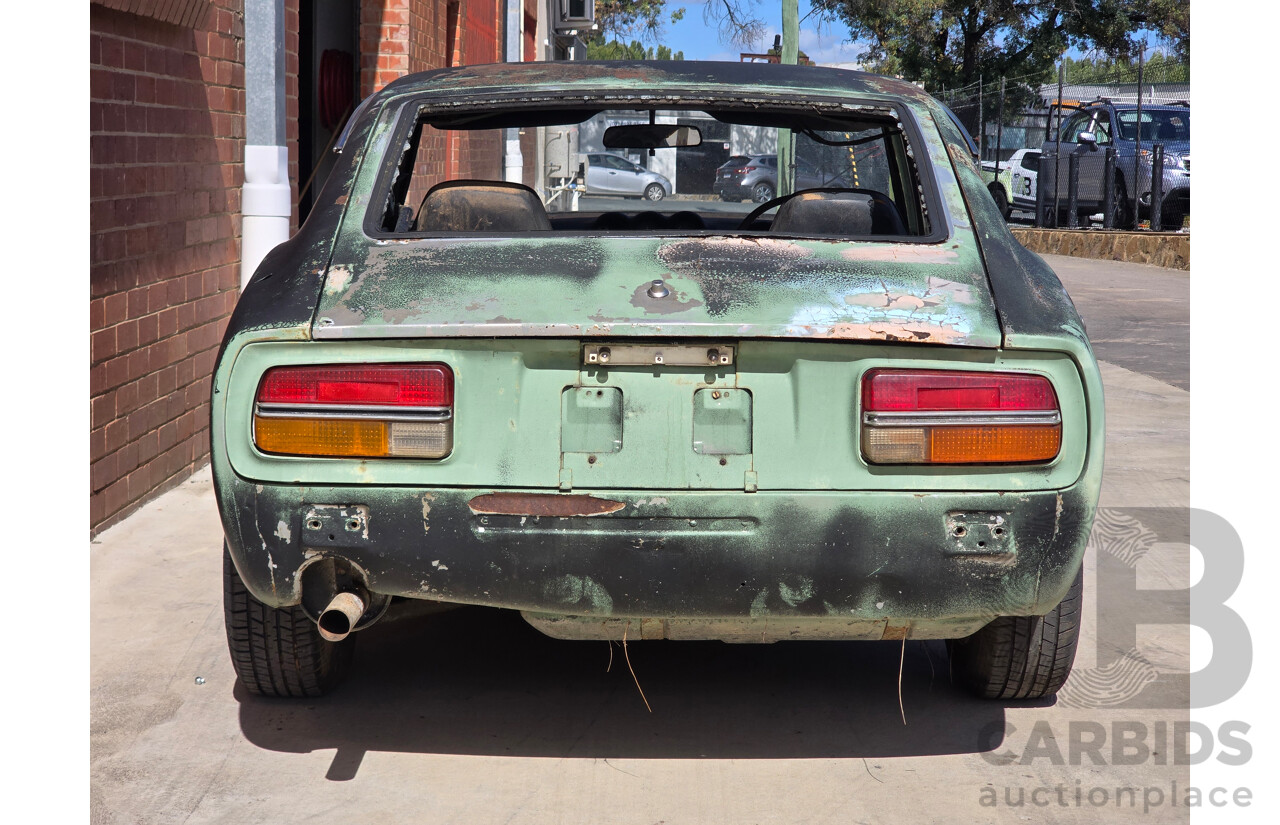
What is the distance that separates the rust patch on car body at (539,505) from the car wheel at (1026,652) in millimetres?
1166

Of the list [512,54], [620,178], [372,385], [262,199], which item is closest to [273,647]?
[372,385]

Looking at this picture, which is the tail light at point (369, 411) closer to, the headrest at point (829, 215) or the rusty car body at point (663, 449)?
the rusty car body at point (663, 449)

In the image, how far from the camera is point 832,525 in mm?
2680

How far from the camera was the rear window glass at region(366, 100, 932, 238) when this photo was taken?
11.4 ft

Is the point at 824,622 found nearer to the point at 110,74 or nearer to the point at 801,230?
the point at 801,230

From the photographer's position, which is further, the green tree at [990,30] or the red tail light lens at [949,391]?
the green tree at [990,30]

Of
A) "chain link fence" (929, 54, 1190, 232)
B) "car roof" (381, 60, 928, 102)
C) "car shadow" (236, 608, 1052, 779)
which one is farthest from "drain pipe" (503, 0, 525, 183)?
"car shadow" (236, 608, 1052, 779)

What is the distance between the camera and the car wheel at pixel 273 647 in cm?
320

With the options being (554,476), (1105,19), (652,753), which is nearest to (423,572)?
(554,476)

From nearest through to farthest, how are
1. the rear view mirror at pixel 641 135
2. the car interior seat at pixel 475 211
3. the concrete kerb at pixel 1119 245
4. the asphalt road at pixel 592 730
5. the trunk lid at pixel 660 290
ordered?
the trunk lid at pixel 660 290 < the asphalt road at pixel 592 730 < the car interior seat at pixel 475 211 < the rear view mirror at pixel 641 135 < the concrete kerb at pixel 1119 245

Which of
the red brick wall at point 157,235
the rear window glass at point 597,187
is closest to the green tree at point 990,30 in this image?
the rear window glass at point 597,187

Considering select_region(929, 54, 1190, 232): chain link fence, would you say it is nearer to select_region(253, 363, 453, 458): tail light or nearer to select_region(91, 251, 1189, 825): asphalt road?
select_region(91, 251, 1189, 825): asphalt road

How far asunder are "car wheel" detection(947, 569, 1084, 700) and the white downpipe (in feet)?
11.8

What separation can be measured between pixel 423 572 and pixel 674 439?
577mm
